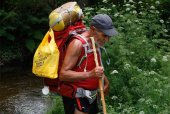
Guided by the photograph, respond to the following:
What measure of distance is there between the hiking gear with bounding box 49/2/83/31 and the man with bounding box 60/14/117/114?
0.60 ft

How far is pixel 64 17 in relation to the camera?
3959 millimetres

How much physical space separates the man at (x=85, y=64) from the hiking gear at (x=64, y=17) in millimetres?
184

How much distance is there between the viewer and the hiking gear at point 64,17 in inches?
155

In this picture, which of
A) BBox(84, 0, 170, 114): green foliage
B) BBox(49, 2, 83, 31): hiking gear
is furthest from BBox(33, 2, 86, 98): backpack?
BBox(84, 0, 170, 114): green foliage

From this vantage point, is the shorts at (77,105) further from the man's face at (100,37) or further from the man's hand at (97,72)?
the man's face at (100,37)

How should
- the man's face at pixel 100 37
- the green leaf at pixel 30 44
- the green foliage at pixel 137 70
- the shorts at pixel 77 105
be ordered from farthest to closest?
the green leaf at pixel 30 44, the green foliage at pixel 137 70, the shorts at pixel 77 105, the man's face at pixel 100 37

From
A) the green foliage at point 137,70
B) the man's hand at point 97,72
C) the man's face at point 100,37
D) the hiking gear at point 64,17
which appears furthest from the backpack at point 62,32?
the green foliage at point 137,70

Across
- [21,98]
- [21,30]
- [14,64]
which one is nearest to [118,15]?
[21,98]

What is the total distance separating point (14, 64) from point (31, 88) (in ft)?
8.60

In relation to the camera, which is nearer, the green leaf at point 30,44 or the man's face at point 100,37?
the man's face at point 100,37

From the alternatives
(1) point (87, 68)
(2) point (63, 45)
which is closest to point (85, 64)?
(1) point (87, 68)

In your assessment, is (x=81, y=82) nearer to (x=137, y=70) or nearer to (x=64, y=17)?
(x=64, y=17)

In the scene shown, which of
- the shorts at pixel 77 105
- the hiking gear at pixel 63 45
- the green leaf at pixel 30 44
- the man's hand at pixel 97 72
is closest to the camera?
the man's hand at pixel 97 72

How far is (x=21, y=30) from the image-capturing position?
14469mm
